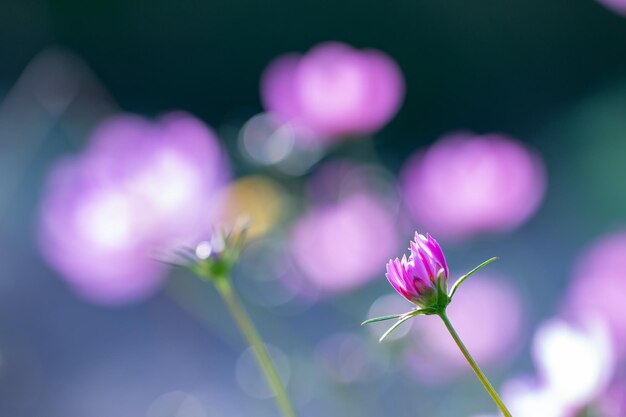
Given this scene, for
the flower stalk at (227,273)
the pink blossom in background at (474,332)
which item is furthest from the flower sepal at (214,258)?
the pink blossom in background at (474,332)

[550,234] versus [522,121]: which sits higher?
[522,121]

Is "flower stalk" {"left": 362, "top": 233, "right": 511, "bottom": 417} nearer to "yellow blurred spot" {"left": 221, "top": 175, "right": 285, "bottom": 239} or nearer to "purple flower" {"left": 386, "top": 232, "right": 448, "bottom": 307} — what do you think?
"purple flower" {"left": 386, "top": 232, "right": 448, "bottom": 307}

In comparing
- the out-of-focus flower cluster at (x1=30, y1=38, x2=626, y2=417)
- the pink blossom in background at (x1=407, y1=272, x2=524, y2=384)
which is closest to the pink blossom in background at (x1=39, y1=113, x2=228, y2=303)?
the out-of-focus flower cluster at (x1=30, y1=38, x2=626, y2=417)

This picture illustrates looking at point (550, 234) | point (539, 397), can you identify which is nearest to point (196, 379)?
point (539, 397)

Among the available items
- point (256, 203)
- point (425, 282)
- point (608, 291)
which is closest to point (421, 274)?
point (425, 282)

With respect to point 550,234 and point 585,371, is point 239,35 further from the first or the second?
point 585,371
